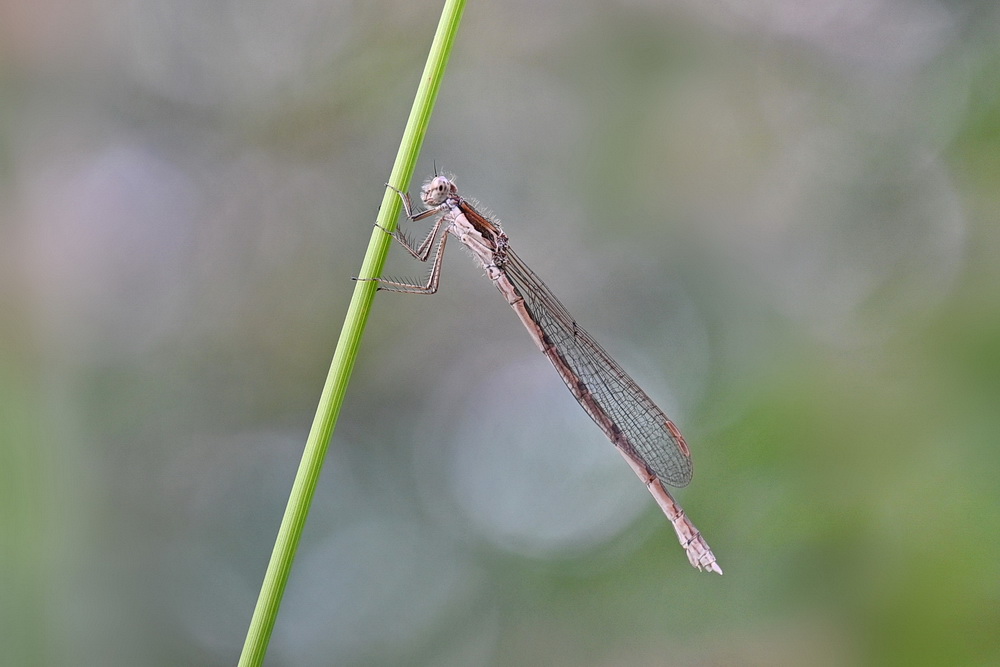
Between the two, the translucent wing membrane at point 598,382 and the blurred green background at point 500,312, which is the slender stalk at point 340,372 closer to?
the translucent wing membrane at point 598,382

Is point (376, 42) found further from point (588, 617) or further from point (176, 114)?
point (588, 617)

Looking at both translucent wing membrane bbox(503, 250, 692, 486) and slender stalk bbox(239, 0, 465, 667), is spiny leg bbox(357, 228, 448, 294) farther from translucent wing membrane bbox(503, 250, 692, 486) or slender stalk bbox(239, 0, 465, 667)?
slender stalk bbox(239, 0, 465, 667)

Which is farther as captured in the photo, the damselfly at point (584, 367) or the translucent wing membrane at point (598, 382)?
the translucent wing membrane at point (598, 382)

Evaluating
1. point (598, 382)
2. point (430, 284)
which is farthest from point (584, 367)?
point (430, 284)

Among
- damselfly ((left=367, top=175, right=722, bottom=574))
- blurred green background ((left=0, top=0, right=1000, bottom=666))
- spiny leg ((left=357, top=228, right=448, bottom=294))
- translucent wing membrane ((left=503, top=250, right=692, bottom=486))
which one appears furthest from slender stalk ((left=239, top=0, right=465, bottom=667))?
blurred green background ((left=0, top=0, right=1000, bottom=666))

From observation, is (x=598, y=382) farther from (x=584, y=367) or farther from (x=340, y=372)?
(x=340, y=372)

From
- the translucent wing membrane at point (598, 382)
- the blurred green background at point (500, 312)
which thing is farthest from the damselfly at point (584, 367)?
the blurred green background at point (500, 312)
